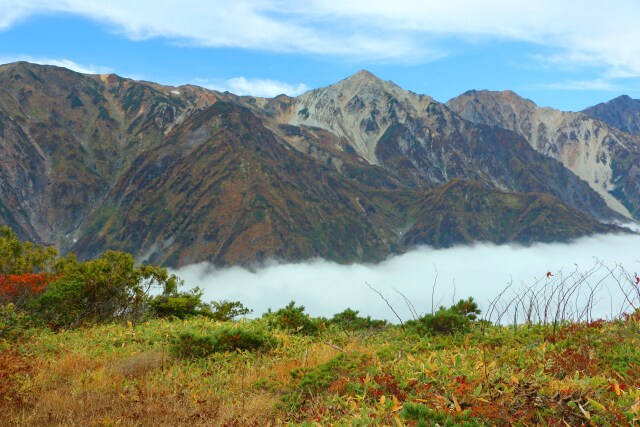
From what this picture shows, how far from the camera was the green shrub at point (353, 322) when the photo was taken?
53.9 ft

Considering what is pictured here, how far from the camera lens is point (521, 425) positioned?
6.49m

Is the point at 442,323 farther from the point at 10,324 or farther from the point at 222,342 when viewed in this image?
the point at 10,324

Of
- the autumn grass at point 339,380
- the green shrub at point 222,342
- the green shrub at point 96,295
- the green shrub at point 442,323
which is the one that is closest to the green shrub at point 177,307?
the green shrub at point 96,295

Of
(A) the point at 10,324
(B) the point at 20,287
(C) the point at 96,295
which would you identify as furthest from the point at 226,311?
(A) the point at 10,324

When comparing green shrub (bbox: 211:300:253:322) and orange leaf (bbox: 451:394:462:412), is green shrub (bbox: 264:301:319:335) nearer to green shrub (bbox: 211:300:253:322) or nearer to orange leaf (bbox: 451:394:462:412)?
green shrub (bbox: 211:300:253:322)

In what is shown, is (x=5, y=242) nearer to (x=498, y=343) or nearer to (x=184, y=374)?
(x=184, y=374)

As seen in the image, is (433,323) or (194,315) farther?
(194,315)

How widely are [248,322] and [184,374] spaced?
182 inches

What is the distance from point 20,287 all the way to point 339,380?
13.2 m

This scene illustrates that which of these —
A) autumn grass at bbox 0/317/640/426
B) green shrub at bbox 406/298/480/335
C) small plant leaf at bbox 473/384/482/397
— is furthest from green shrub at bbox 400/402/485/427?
green shrub at bbox 406/298/480/335

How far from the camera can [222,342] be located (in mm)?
13023

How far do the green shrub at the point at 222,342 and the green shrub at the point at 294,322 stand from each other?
6.13 ft

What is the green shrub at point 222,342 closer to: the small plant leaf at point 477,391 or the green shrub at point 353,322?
the green shrub at point 353,322

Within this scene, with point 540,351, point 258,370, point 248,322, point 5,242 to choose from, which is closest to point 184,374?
point 258,370
